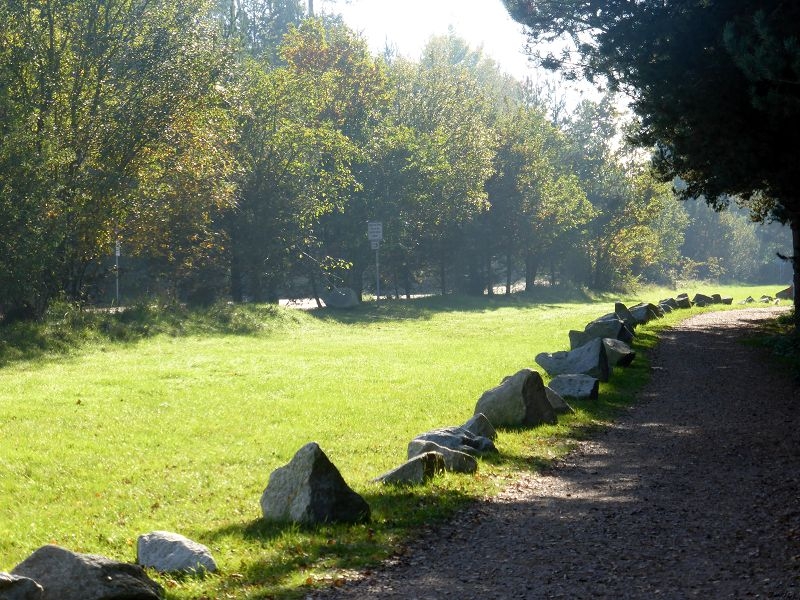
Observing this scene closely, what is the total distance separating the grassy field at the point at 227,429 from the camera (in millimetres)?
9250

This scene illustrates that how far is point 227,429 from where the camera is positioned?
1625cm

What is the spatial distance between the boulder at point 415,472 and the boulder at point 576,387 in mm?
7005

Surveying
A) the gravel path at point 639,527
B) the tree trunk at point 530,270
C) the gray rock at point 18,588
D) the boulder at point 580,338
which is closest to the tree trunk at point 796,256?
the boulder at point 580,338

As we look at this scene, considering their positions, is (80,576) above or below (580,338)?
below

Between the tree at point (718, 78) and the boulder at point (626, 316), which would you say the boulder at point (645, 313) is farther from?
the tree at point (718, 78)

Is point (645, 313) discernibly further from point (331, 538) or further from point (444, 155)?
point (331, 538)

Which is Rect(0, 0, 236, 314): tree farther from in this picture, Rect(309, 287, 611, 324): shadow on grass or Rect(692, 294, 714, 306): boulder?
Rect(692, 294, 714, 306): boulder

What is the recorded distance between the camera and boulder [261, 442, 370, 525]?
941 cm

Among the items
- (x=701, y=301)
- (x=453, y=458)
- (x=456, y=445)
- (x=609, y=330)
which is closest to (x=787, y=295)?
(x=701, y=301)

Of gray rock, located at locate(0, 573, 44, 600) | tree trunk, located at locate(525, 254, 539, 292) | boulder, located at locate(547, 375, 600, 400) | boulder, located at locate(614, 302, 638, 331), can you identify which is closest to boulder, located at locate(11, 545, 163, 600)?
gray rock, located at locate(0, 573, 44, 600)

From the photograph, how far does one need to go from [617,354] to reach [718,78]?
6622mm

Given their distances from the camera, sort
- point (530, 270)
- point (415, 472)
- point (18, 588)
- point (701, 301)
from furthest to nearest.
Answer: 1. point (530, 270)
2. point (701, 301)
3. point (415, 472)
4. point (18, 588)

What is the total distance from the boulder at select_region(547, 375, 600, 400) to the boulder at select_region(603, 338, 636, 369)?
12.3 feet

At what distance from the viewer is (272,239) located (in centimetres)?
4409
